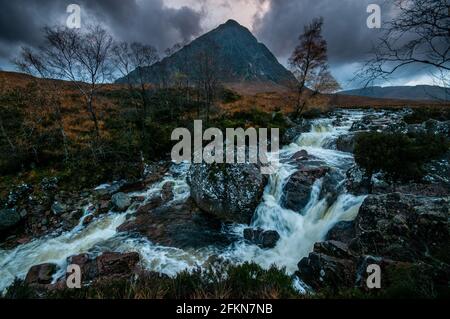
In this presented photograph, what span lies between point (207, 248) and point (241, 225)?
186 cm

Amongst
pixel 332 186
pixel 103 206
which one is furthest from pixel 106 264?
pixel 332 186

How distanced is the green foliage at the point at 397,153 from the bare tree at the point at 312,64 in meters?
13.2

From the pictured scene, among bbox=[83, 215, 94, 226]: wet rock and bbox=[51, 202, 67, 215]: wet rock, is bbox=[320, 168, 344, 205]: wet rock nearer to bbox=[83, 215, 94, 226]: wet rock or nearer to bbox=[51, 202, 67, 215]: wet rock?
bbox=[83, 215, 94, 226]: wet rock

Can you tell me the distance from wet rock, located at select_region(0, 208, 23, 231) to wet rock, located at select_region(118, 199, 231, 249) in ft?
14.5

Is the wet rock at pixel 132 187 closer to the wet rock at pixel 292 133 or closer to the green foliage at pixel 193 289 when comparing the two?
the green foliage at pixel 193 289

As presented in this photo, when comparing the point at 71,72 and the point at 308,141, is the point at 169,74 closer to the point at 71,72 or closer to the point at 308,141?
the point at 71,72

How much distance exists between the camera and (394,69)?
4.40 metres

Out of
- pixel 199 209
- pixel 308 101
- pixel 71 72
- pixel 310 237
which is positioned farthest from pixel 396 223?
pixel 308 101

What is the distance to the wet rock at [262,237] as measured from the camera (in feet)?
24.6

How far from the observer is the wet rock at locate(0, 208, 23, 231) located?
8.61m

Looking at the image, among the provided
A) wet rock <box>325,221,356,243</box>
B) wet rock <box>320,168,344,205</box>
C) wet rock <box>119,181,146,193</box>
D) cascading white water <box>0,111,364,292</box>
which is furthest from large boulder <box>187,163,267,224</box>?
wet rock <box>119,181,146,193</box>

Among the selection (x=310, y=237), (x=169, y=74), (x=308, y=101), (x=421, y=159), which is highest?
(x=169, y=74)
